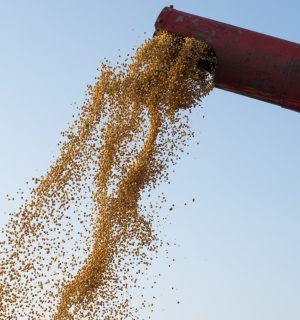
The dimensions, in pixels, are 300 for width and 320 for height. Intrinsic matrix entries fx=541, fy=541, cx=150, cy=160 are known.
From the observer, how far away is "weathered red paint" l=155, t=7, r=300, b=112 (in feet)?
18.2

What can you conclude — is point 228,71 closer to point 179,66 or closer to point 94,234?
point 179,66

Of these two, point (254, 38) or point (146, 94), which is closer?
point (254, 38)

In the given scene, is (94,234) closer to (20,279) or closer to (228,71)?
(20,279)

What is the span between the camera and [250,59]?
561 centimetres

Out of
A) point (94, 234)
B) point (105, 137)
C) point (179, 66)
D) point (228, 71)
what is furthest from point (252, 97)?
point (94, 234)

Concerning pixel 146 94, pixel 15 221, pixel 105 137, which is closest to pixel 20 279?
pixel 15 221

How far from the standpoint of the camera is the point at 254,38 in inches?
224

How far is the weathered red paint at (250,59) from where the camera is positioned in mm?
5551

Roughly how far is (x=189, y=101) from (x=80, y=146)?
1468mm

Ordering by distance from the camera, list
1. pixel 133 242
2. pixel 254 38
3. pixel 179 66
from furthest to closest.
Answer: pixel 133 242, pixel 179 66, pixel 254 38

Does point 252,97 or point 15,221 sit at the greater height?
point 252,97

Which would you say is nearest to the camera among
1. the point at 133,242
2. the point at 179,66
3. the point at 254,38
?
the point at 254,38

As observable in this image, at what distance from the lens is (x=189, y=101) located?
6.34m

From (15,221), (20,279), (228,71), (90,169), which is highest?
(228,71)
